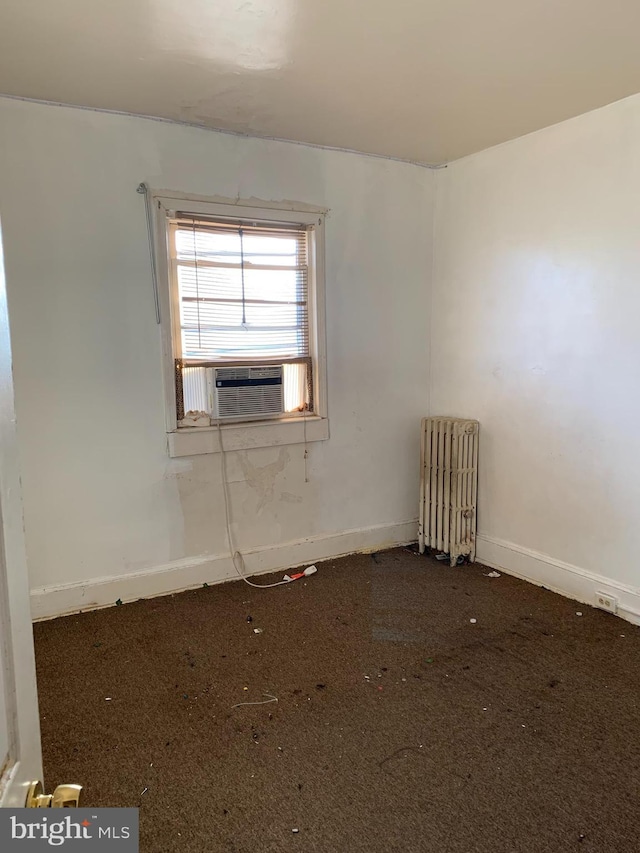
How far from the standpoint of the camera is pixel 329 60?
250 cm

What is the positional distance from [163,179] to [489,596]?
10.0 ft

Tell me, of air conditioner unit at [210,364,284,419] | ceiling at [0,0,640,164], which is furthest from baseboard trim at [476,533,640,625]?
ceiling at [0,0,640,164]

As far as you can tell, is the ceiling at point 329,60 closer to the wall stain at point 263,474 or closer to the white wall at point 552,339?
the white wall at point 552,339

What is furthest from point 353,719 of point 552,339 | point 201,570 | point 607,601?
point 552,339

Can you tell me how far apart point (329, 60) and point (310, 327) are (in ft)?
5.29

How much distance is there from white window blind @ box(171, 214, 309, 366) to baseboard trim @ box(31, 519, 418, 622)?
124 centimetres

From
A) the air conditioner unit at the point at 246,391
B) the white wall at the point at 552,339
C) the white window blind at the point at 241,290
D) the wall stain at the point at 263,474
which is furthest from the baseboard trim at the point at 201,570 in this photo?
the white window blind at the point at 241,290

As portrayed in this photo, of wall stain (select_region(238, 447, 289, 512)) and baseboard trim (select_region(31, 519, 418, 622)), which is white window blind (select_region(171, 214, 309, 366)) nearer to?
wall stain (select_region(238, 447, 289, 512))

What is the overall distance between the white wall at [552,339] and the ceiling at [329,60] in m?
0.33

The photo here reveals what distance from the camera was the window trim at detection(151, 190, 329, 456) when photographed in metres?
3.28

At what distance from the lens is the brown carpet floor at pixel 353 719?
6.00ft

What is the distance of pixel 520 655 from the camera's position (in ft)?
9.12

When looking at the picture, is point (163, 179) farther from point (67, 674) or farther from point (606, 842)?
point (606, 842)

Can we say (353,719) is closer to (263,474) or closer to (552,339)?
(263,474)
